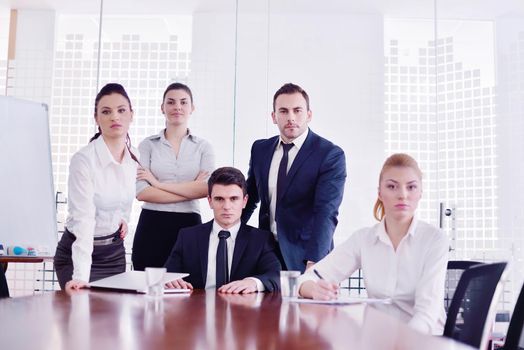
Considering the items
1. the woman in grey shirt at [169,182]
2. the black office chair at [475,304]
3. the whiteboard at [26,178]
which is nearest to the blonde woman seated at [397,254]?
the black office chair at [475,304]

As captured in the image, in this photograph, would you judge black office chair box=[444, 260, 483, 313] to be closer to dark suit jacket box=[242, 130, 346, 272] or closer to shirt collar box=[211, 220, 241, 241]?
dark suit jacket box=[242, 130, 346, 272]

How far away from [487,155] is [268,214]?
8.94ft

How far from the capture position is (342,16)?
481 cm

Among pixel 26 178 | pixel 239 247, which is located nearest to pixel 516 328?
pixel 239 247

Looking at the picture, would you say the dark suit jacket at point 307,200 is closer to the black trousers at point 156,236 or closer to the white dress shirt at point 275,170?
the white dress shirt at point 275,170

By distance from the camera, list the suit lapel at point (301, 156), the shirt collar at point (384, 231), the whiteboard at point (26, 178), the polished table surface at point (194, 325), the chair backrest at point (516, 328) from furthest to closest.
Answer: the whiteboard at point (26, 178) < the suit lapel at point (301, 156) < the shirt collar at point (384, 231) < the chair backrest at point (516, 328) < the polished table surface at point (194, 325)

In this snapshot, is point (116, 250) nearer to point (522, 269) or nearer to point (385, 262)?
point (385, 262)

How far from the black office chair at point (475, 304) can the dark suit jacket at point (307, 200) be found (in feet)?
3.37

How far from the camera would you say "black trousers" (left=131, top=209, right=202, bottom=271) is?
2.94 metres

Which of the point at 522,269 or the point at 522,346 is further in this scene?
the point at 522,269

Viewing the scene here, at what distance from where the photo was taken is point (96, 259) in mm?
2479

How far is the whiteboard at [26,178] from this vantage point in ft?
10.4

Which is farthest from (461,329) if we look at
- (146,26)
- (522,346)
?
(146,26)

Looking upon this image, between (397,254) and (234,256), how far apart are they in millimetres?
656
